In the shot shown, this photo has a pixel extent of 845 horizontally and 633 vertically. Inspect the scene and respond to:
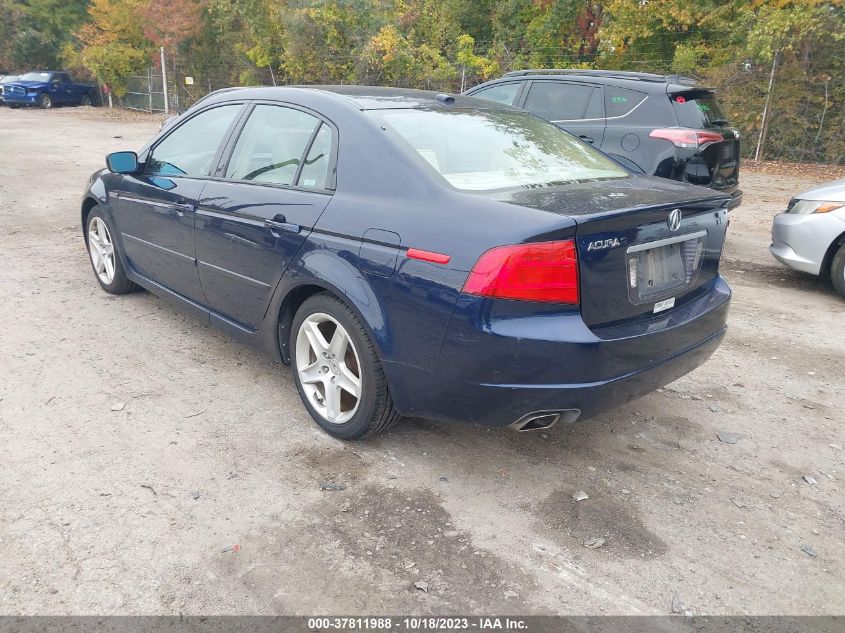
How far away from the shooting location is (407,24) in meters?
24.8

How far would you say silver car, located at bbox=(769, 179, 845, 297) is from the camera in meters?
5.98

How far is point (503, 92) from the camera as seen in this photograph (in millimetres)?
8711

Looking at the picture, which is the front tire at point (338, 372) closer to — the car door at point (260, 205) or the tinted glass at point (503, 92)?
the car door at point (260, 205)

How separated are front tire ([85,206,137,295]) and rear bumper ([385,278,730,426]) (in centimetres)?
327

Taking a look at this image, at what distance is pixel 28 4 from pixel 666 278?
43680mm

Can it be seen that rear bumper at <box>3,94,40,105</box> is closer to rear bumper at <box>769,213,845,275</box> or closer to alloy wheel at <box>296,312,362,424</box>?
rear bumper at <box>769,213,845,275</box>

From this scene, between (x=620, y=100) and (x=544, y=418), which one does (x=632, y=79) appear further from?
(x=544, y=418)

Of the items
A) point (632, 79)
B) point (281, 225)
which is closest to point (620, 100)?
point (632, 79)

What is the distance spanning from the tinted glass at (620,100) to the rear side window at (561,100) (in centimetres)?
12

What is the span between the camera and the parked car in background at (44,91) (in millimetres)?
29975

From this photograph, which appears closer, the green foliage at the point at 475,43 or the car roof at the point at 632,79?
the car roof at the point at 632,79

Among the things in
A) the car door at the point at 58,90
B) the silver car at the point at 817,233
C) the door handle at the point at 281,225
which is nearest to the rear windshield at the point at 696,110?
the silver car at the point at 817,233

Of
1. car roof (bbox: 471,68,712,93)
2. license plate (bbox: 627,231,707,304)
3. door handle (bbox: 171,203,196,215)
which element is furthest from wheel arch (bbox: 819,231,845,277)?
door handle (bbox: 171,203,196,215)

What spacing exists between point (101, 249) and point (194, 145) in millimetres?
1672
